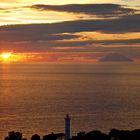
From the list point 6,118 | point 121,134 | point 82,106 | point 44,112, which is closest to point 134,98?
point 82,106

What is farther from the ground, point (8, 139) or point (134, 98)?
point (134, 98)

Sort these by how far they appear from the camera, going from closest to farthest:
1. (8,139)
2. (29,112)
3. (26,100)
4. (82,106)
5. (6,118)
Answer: (8,139)
(6,118)
(29,112)
(82,106)
(26,100)

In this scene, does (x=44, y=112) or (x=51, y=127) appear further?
(x=44, y=112)

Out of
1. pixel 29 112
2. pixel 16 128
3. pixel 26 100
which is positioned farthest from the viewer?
pixel 26 100

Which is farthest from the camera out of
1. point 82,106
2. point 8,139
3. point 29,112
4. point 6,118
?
point 82,106

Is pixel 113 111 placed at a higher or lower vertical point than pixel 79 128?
higher

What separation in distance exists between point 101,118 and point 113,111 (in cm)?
1016

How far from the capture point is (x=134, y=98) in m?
109

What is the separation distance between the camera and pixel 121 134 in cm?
3591

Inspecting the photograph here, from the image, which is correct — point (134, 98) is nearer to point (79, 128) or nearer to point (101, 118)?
point (101, 118)

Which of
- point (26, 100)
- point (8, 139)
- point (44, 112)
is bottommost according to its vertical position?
point (8, 139)

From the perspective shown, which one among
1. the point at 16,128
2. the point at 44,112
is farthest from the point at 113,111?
the point at 16,128

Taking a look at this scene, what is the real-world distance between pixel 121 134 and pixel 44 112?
4595 centimetres

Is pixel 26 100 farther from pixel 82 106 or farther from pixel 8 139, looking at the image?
pixel 8 139
